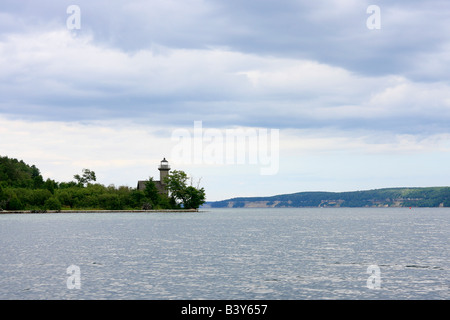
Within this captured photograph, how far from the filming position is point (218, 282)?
39750 mm

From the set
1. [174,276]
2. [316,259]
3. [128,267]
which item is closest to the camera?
[174,276]

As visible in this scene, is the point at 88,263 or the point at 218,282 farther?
the point at 88,263

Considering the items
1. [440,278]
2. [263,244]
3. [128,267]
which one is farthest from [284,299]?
[263,244]

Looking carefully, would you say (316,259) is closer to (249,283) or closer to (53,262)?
(249,283)

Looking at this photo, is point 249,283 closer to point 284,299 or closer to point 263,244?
point 284,299

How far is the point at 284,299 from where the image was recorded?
33.6 metres
